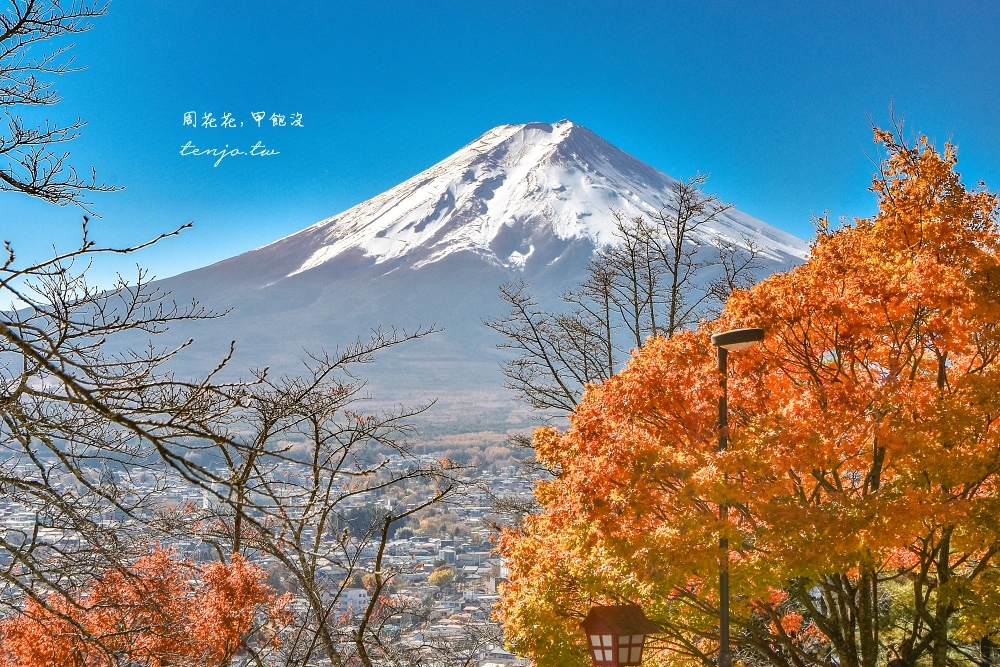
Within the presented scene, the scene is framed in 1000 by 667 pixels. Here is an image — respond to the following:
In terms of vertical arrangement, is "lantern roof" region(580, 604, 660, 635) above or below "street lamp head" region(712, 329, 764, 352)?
below

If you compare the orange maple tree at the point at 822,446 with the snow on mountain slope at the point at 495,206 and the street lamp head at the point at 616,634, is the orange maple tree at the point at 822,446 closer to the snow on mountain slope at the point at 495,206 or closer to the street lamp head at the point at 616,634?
the street lamp head at the point at 616,634

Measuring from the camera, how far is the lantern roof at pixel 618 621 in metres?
8.12

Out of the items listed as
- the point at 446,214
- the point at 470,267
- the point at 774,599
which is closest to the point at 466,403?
the point at 470,267

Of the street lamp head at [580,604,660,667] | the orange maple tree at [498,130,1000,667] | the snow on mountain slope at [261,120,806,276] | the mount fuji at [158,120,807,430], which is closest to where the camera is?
the orange maple tree at [498,130,1000,667]

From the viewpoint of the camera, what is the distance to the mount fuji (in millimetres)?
138125

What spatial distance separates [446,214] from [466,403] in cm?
6250

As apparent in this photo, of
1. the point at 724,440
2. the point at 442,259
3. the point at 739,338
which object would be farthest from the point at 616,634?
the point at 442,259

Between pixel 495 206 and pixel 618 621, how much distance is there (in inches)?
6153

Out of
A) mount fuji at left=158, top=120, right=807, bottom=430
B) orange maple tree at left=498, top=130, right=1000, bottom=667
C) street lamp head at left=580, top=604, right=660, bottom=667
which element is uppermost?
mount fuji at left=158, top=120, right=807, bottom=430

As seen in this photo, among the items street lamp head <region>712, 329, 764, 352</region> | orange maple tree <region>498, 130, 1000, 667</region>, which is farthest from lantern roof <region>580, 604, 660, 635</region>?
street lamp head <region>712, 329, 764, 352</region>

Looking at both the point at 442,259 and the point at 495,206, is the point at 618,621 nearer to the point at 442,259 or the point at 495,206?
the point at 442,259

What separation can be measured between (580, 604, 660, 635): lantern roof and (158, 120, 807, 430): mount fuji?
112882mm

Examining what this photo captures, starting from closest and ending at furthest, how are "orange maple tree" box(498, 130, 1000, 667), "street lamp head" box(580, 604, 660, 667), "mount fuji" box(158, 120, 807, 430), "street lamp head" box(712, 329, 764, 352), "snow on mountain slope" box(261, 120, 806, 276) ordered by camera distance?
"street lamp head" box(712, 329, 764, 352) < "orange maple tree" box(498, 130, 1000, 667) < "street lamp head" box(580, 604, 660, 667) < "mount fuji" box(158, 120, 807, 430) < "snow on mountain slope" box(261, 120, 806, 276)

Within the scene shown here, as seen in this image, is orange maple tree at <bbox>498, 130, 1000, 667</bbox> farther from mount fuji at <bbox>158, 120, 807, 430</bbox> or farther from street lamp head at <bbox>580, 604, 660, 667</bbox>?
→ mount fuji at <bbox>158, 120, 807, 430</bbox>
